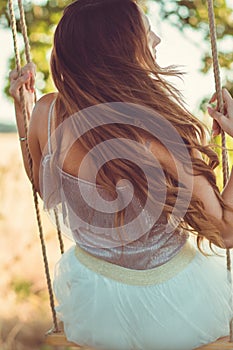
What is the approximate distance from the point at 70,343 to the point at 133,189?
37 centimetres

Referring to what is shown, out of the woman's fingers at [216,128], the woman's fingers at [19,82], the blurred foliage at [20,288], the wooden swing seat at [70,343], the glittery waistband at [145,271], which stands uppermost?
the woman's fingers at [19,82]

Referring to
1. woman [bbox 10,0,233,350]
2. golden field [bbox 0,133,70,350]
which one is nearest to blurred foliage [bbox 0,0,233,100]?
golden field [bbox 0,133,70,350]

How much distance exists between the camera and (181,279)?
1.73m

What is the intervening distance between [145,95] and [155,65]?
73 millimetres

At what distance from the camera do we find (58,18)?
10.8ft

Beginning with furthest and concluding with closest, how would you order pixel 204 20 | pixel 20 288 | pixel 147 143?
pixel 20 288, pixel 204 20, pixel 147 143

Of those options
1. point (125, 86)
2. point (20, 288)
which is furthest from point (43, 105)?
point (20, 288)

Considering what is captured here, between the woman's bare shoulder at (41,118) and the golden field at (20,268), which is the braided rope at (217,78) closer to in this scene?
the woman's bare shoulder at (41,118)

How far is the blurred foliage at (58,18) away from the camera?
3250mm

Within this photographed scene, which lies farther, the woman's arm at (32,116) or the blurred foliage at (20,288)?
the blurred foliage at (20,288)

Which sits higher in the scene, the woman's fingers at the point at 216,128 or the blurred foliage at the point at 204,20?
the woman's fingers at the point at 216,128

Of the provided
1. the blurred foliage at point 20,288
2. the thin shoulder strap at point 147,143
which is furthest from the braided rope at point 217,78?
the blurred foliage at point 20,288

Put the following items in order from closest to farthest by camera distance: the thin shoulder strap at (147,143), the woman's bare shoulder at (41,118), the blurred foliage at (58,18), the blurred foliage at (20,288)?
1. the thin shoulder strap at (147,143)
2. the woman's bare shoulder at (41,118)
3. the blurred foliage at (58,18)
4. the blurred foliage at (20,288)

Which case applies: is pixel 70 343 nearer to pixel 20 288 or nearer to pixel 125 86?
pixel 125 86
